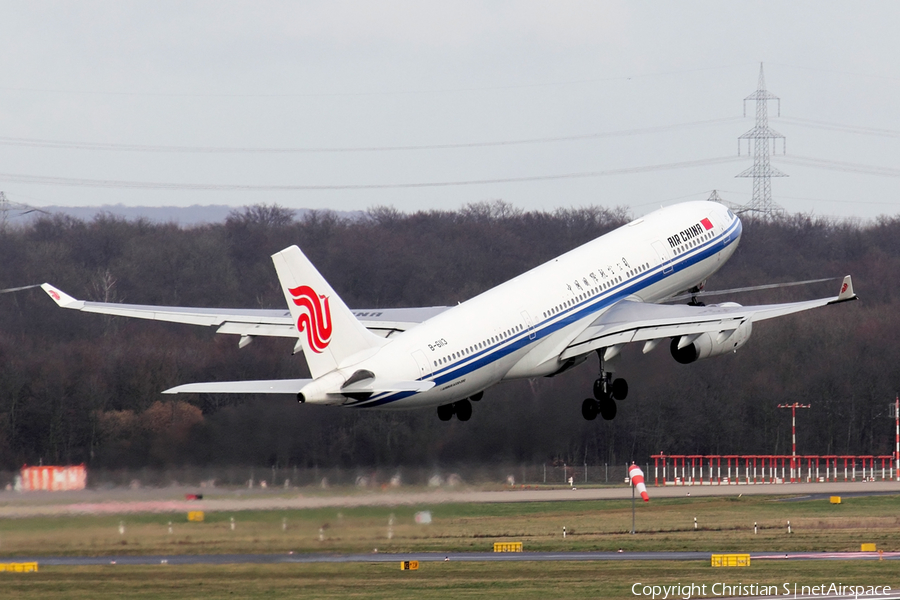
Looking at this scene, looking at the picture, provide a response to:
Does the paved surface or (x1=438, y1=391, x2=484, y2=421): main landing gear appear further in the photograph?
(x1=438, y1=391, x2=484, y2=421): main landing gear

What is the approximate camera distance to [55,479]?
42.3 m

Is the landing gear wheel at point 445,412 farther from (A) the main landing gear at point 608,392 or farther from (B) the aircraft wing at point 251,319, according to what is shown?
(A) the main landing gear at point 608,392

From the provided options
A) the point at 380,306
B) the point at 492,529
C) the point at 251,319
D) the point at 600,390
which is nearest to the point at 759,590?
the point at 600,390

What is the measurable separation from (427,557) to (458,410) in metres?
6.53

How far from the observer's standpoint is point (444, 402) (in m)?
42.7

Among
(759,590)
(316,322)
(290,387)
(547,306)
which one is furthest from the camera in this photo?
(547,306)

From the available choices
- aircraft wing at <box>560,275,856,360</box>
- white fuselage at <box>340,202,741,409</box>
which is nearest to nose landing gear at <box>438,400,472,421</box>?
white fuselage at <box>340,202,741,409</box>

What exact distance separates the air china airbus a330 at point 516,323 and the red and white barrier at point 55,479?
4.99m

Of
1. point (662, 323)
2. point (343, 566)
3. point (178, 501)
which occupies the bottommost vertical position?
point (343, 566)

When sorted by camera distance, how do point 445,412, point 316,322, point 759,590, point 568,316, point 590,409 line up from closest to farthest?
point 316,322 < point 759,590 < point 568,316 < point 445,412 < point 590,409

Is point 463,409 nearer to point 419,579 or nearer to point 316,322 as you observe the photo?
point 419,579

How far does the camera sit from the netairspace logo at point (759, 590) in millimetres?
41250

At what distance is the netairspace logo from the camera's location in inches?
1624

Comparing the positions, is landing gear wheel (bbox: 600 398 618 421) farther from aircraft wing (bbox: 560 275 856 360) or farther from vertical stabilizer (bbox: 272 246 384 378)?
vertical stabilizer (bbox: 272 246 384 378)
